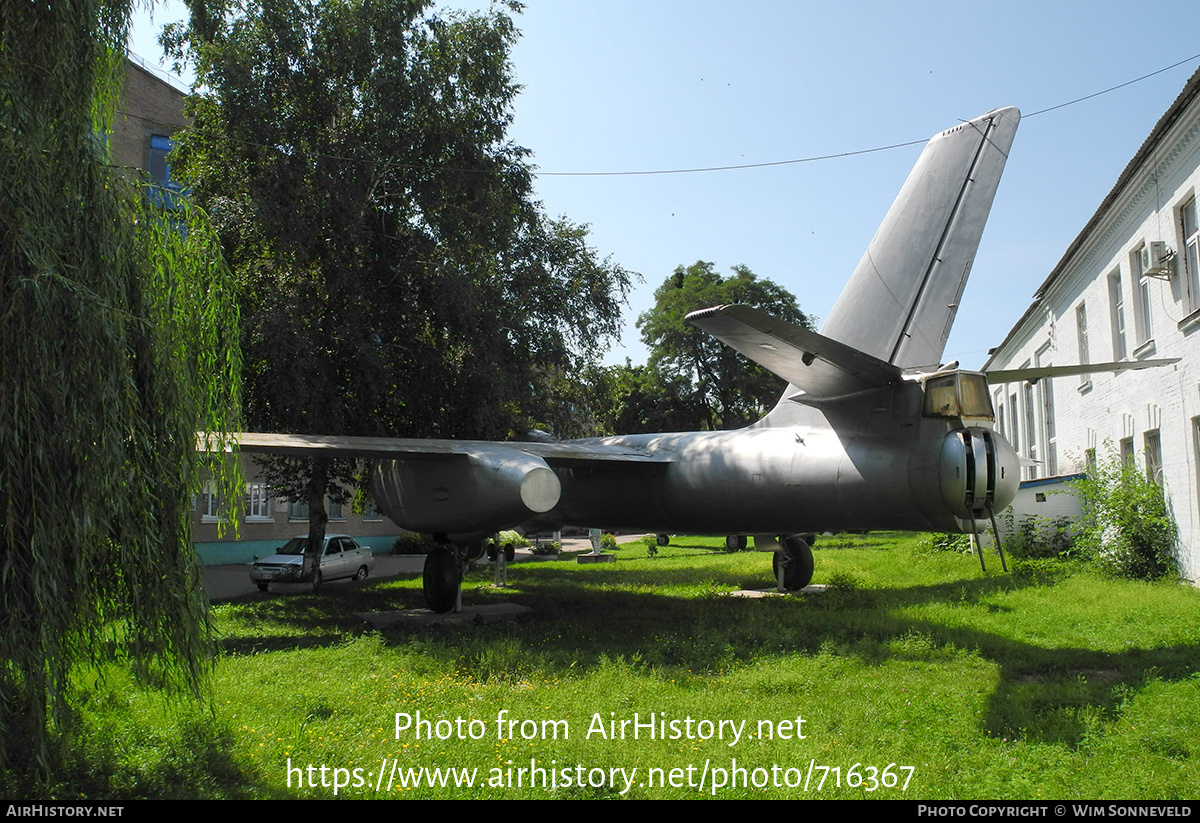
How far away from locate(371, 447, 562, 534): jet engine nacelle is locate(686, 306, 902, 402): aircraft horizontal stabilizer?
3172mm

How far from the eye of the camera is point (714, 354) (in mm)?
38000

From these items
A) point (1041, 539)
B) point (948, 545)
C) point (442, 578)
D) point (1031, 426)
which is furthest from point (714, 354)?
point (442, 578)

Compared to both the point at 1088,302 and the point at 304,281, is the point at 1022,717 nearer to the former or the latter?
the point at 304,281

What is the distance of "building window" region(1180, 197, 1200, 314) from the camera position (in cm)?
1183

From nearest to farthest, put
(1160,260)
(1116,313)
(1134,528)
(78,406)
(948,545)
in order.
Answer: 1. (78,406)
2. (1160,260)
3. (1134,528)
4. (1116,313)
5. (948,545)

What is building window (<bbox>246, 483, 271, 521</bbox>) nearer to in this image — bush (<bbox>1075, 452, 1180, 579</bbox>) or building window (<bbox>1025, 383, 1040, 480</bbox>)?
building window (<bbox>1025, 383, 1040, 480</bbox>)

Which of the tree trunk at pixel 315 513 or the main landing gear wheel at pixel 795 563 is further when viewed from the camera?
the tree trunk at pixel 315 513

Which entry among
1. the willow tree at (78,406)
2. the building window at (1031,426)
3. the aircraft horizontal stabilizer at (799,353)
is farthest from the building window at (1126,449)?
the willow tree at (78,406)

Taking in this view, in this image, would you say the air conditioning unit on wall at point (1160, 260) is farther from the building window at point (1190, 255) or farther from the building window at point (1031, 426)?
the building window at point (1031, 426)

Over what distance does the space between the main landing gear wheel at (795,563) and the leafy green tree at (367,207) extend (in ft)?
18.8

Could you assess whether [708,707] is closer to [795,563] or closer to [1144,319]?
[795,563]

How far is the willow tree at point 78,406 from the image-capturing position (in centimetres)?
424

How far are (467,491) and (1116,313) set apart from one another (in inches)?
541

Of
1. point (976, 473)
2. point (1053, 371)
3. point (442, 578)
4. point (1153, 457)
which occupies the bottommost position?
point (442, 578)
